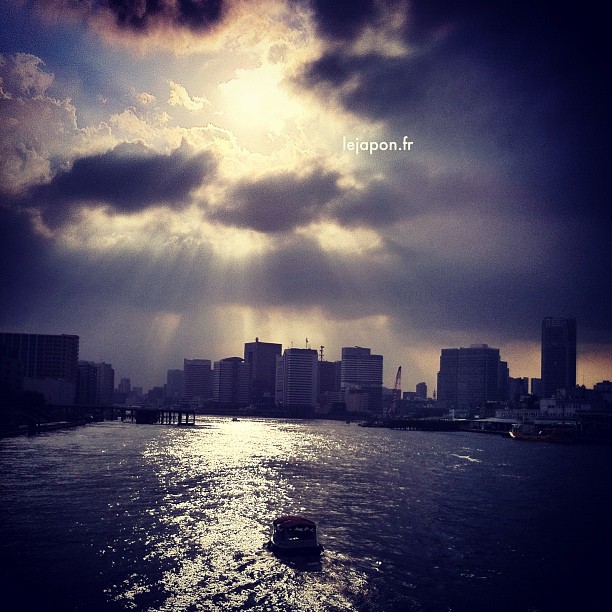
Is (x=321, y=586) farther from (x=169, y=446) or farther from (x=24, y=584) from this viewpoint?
(x=169, y=446)

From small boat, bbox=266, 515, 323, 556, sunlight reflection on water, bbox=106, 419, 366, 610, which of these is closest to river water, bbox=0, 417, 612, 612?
sunlight reflection on water, bbox=106, 419, 366, 610

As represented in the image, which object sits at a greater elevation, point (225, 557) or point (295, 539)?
point (295, 539)

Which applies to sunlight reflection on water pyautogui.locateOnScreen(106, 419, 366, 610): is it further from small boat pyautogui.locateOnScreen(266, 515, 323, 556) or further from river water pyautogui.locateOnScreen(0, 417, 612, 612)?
small boat pyautogui.locateOnScreen(266, 515, 323, 556)

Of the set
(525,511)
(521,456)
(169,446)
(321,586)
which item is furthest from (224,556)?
(521,456)

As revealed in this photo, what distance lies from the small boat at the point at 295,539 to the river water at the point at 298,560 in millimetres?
1866

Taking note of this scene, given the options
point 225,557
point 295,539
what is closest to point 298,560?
point 295,539

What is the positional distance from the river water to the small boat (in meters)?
1.87

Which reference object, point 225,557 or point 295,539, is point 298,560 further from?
point 225,557

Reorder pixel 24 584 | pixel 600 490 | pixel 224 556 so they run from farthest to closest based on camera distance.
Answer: pixel 600 490
pixel 224 556
pixel 24 584

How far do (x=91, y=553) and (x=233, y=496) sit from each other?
3000 cm

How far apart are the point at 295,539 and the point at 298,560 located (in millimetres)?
2086

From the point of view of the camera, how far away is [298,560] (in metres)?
51.2

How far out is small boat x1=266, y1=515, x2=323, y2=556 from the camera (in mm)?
52406

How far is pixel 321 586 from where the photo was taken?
44.9 m
